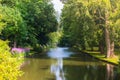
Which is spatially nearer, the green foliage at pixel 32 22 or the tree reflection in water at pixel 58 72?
the tree reflection in water at pixel 58 72

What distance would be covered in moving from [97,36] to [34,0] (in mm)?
18223

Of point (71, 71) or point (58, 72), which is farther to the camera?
point (71, 71)

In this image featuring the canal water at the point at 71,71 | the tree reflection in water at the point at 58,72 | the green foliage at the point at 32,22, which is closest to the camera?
the canal water at the point at 71,71

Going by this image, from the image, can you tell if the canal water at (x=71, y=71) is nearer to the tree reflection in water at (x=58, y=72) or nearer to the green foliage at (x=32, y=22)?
the tree reflection in water at (x=58, y=72)

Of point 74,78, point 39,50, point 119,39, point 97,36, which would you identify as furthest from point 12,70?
point 39,50

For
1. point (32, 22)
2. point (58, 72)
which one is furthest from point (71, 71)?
point (32, 22)

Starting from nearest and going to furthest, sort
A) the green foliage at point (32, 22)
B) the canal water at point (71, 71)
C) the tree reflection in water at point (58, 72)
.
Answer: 1. the canal water at point (71, 71)
2. the tree reflection in water at point (58, 72)
3. the green foliage at point (32, 22)

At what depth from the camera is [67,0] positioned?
45531 millimetres

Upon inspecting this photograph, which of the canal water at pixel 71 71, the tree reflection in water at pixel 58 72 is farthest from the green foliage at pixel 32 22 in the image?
the tree reflection in water at pixel 58 72

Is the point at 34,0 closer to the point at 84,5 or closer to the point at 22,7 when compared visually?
the point at 22,7

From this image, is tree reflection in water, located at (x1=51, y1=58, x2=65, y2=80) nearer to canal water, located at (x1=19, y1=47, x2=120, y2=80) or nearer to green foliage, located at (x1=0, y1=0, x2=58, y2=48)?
canal water, located at (x1=19, y1=47, x2=120, y2=80)

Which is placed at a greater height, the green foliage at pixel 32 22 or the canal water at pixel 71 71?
the green foliage at pixel 32 22

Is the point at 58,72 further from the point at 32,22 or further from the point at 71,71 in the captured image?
the point at 32,22

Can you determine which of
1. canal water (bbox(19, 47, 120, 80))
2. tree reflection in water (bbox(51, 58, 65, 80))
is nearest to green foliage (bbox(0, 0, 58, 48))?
Answer: canal water (bbox(19, 47, 120, 80))
